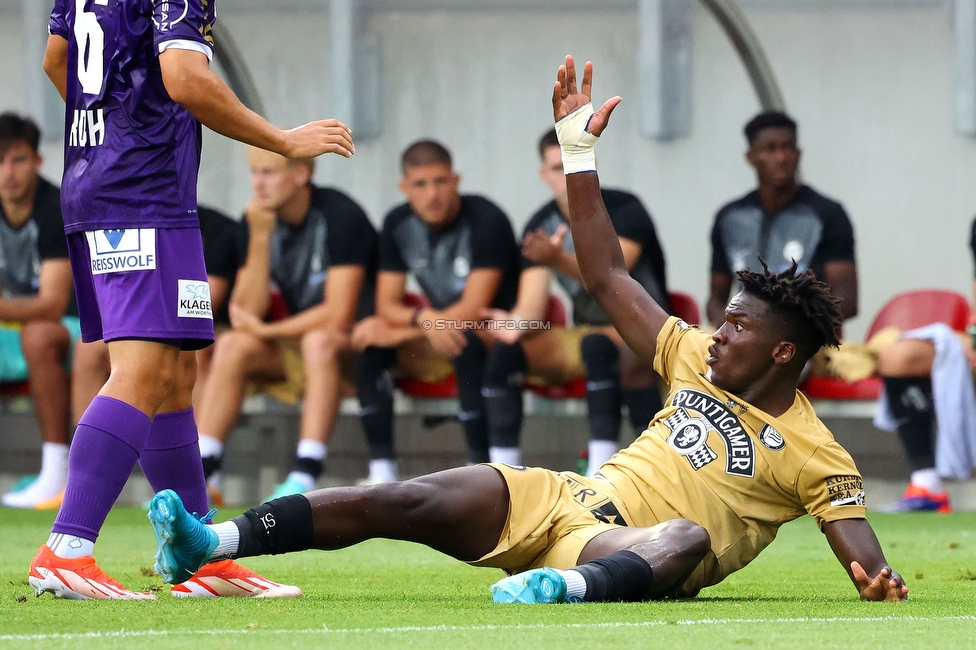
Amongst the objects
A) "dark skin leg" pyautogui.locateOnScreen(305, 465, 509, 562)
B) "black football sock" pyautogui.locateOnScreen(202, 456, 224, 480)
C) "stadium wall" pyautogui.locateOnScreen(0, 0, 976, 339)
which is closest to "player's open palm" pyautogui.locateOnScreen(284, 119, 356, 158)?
"dark skin leg" pyautogui.locateOnScreen(305, 465, 509, 562)

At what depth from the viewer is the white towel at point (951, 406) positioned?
7.40m

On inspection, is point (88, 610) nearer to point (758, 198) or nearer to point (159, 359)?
point (159, 359)

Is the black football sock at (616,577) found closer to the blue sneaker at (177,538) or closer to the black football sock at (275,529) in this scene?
the black football sock at (275,529)

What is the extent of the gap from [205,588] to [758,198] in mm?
4927

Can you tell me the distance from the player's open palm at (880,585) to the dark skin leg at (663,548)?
0.35m

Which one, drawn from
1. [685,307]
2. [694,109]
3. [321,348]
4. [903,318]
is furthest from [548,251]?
[694,109]

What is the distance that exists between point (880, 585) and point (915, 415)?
4.10 meters

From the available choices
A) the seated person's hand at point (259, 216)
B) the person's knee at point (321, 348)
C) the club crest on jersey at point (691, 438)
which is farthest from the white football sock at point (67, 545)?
the seated person's hand at point (259, 216)

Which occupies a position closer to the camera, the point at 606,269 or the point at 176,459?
the point at 176,459

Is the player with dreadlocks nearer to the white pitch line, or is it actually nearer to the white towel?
the white pitch line

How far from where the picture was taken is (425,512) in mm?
3484

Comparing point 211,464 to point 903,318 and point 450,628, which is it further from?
point 450,628

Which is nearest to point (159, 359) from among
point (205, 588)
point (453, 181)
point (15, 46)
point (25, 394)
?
point (205, 588)

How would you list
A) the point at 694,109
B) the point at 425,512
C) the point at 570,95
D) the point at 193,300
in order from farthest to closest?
the point at 694,109 < the point at 570,95 < the point at 193,300 < the point at 425,512
